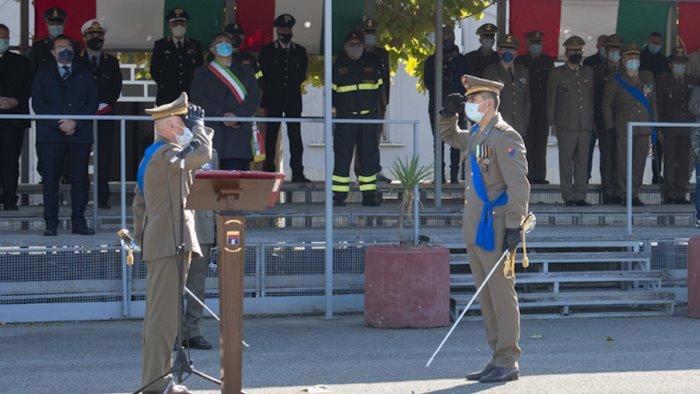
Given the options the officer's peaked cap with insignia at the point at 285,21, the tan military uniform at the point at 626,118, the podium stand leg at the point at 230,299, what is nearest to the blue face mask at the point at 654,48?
the tan military uniform at the point at 626,118

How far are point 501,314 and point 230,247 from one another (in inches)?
90.5

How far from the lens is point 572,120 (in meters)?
14.6

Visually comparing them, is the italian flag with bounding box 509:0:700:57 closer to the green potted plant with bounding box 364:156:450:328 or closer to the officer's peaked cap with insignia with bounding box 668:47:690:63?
the officer's peaked cap with insignia with bounding box 668:47:690:63

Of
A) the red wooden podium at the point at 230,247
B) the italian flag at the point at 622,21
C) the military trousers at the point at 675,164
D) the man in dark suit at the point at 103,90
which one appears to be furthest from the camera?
the italian flag at the point at 622,21

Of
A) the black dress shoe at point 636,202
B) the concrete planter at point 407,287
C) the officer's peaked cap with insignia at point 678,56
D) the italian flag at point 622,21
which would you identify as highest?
the italian flag at point 622,21

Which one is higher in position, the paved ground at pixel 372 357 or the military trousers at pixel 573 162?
the military trousers at pixel 573 162

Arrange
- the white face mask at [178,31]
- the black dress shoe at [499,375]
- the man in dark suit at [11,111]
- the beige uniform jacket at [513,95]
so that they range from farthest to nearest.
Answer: the beige uniform jacket at [513,95] < the white face mask at [178,31] < the man in dark suit at [11,111] < the black dress shoe at [499,375]

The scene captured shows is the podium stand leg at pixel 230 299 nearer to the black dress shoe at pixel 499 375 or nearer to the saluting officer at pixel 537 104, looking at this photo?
the black dress shoe at pixel 499 375

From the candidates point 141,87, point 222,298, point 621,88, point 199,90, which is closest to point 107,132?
point 199,90

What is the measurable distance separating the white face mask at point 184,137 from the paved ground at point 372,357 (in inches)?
66.2

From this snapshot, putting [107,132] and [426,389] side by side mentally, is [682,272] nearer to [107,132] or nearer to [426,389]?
[426,389]

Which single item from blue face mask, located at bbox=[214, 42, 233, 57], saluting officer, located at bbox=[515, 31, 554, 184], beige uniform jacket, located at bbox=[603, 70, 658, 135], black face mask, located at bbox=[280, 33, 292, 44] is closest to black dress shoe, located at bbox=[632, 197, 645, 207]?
beige uniform jacket, located at bbox=[603, 70, 658, 135]

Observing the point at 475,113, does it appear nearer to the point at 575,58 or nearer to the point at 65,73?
the point at 65,73

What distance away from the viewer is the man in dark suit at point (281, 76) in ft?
47.0
